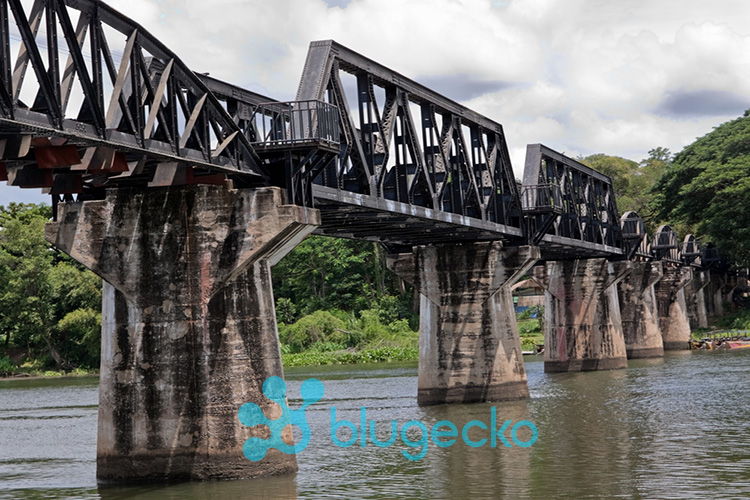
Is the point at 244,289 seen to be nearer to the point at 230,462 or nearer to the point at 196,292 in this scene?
the point at 196,292

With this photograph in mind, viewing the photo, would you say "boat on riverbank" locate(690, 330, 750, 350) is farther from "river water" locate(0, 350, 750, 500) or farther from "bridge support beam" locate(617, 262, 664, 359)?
"river water" locate(0, 350, 750, 500)

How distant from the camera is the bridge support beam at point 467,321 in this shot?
42312 mm

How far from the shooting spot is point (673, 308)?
89000mm

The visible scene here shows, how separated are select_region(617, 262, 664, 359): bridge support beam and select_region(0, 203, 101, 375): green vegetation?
1735 inches

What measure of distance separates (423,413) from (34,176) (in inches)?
888

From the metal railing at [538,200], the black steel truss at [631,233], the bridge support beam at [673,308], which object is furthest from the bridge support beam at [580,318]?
the bridge support beam at [673,308]

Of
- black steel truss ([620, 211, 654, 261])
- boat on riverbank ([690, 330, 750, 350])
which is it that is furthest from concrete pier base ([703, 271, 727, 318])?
black steel truss ([620, 211, 654, 261])

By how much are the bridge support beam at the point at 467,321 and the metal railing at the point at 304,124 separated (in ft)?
60.0

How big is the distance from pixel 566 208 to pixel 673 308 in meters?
33.1

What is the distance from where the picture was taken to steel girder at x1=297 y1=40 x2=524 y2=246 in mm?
28609

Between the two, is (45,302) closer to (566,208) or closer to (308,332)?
(308,332)

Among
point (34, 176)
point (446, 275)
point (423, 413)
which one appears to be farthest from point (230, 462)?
point (446, 275)

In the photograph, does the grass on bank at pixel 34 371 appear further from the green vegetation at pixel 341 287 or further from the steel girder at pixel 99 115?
the steel girder at pixel 99 115

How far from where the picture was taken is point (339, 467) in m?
26.5
